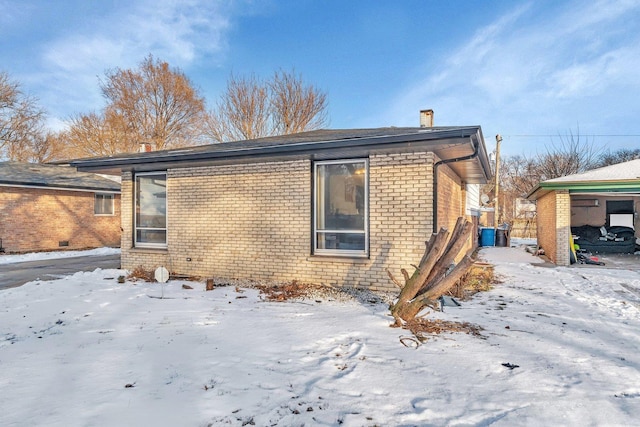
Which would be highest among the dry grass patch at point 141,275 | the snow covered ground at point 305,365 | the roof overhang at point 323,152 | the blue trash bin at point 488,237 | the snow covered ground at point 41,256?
the roof overhang at point 323,152

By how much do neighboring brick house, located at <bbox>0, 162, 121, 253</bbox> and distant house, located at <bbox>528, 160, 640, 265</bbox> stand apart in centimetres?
1863

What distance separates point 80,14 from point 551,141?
29.1m

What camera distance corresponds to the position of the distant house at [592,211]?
1055 centimetres

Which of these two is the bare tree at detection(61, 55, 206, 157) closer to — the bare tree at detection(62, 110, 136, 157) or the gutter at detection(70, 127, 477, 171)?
the bare tree at detection(62, 110, 136, 157)

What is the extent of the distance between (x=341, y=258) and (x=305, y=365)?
3.54 meters

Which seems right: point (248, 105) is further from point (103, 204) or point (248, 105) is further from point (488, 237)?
point (488, 237)

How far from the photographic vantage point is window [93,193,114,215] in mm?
17188

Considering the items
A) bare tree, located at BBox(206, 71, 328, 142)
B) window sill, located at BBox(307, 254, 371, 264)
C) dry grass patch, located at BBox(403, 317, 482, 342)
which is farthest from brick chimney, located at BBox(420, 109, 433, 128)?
bare tree, located at BBox(206, 71, 328, 142)

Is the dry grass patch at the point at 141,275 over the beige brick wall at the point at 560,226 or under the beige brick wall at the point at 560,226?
under

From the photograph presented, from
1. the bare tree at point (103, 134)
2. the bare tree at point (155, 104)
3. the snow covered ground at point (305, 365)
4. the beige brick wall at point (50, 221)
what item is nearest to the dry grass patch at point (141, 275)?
the snow covered ground at point (305, 365)

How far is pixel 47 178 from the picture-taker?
15.7 m

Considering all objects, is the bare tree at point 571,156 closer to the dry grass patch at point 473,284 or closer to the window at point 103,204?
the dry grass patch at point 473,284

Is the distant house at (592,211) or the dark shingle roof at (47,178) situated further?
the dark shingle roof at (47,178)

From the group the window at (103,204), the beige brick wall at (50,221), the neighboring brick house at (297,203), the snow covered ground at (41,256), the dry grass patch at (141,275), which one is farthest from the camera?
the window at (103,204)
